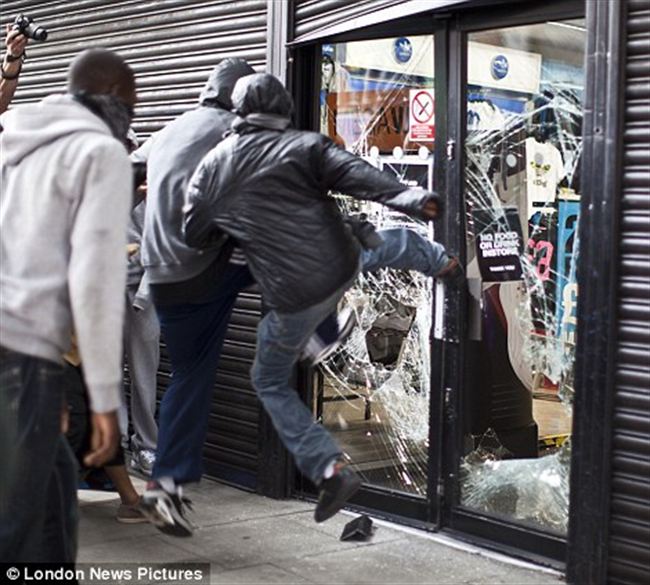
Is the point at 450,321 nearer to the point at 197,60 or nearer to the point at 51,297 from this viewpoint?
the point at 197,60

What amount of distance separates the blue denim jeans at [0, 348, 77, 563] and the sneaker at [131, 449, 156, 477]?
316 centimetres

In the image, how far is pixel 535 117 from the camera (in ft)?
18.7

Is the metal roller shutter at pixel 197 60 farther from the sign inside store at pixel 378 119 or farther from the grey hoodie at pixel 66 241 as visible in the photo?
the grey hoodie at pixel 66 241

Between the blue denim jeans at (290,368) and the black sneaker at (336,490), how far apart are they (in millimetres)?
49

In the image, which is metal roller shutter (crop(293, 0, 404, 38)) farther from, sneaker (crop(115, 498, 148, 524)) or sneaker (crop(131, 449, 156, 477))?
sneaker (crop(115, 498, 148, 524))

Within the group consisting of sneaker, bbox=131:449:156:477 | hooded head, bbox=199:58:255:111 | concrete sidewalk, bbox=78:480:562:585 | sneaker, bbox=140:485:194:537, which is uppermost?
hooded head, bbox=199:58:255:111

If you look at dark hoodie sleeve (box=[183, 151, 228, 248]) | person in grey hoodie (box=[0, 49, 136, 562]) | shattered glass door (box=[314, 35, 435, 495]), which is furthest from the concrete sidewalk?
person in grey hoodie (box=[0, 49, 136, 562])

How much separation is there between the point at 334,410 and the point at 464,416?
917 mm

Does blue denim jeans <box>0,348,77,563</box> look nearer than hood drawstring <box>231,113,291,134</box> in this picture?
Yes

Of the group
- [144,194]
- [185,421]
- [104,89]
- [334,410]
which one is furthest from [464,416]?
[104,89]

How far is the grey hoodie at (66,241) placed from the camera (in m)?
3.66

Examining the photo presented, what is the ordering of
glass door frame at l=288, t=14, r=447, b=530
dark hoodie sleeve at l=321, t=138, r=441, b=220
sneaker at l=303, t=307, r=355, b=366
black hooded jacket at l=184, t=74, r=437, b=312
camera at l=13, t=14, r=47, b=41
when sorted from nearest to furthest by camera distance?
A: 1. dark hoodie sleeve at l=321, t=138, r=441, b=220
2. black hooded jacket at l=184, t=74, r=437, b=312
3. sneaker at l=303, t=307, r=355, b=366
4. glass door frame at l=288, t=14, r=447, b=530
5. camera at l=13, t=14, r=47, b=41

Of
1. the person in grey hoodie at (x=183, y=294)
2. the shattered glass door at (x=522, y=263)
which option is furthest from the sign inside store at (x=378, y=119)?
the person in grey hoodie at (x=183, y=294)

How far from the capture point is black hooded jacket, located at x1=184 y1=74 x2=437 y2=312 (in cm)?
489
